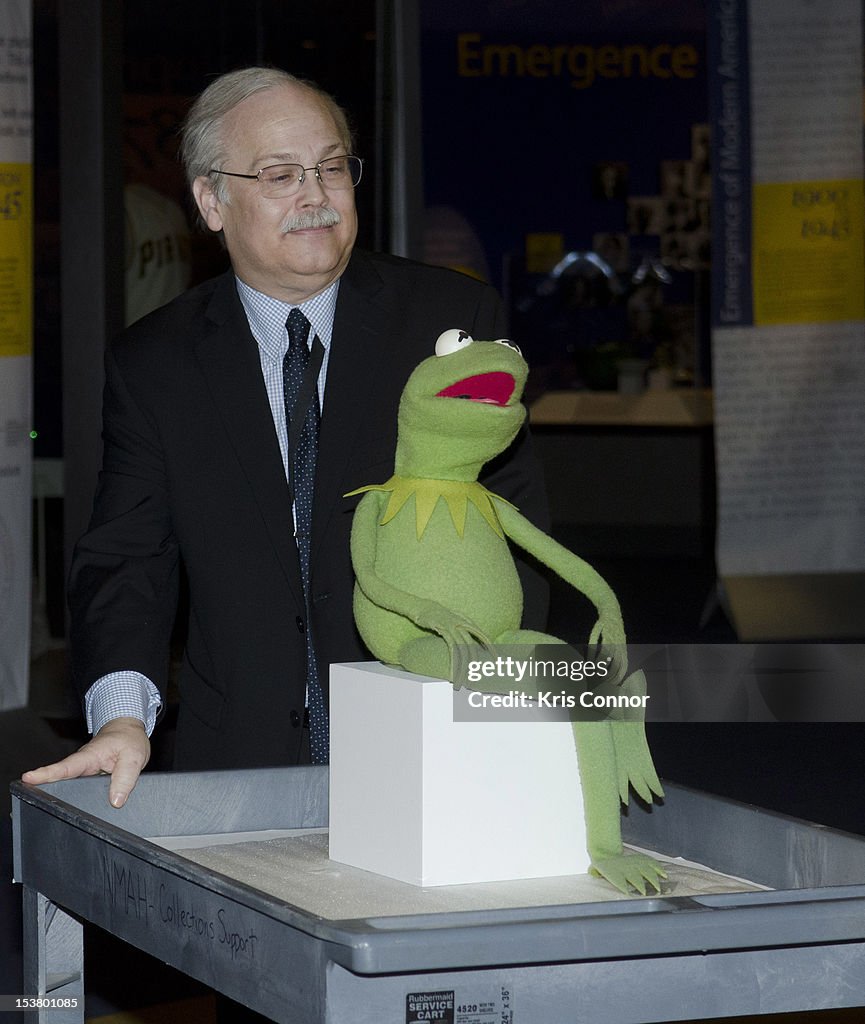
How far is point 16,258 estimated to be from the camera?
4762mm

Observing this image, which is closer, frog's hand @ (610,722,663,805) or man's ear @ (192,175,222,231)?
frog's hand @ (610,722,663,805)

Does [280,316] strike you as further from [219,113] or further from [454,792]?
[454,792]

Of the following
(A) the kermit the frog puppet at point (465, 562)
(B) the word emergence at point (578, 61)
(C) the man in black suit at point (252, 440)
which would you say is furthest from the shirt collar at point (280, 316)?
(B) the word emergence at point (578, 61)

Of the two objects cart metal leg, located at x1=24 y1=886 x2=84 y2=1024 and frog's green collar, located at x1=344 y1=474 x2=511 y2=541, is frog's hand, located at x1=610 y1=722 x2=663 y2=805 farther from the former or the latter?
cart metal leg, located at x1=24 y1=886 x2=84 y2=1024

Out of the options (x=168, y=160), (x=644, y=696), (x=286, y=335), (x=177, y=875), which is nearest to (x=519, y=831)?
(x=644, y=696)

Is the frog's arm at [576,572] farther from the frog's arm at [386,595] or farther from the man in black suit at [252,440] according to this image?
the man in black suit at [252,440]

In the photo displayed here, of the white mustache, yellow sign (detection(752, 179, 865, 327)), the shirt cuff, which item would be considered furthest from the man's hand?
yellow sign (detection(752, 179, 865, 327))

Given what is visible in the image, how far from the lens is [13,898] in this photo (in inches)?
150

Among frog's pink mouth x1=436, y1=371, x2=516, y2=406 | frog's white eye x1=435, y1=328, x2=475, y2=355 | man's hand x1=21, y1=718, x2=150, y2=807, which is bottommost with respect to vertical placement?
man's hand x1=21, y1=718, x2=150, y2=807

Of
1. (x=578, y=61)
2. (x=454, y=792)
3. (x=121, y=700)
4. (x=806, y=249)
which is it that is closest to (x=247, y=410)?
(x=121, y=700)

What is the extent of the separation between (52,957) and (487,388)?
2.28 ft

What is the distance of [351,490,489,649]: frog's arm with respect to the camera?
1.37 meters

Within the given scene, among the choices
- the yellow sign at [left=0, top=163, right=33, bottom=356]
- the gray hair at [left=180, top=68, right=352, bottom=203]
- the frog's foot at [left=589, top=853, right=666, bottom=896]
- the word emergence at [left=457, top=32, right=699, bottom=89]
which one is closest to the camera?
the frog's foot at [left=589, top=853, right=666, bottom=896]

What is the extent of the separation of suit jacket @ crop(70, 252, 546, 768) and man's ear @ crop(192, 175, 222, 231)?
13cm
